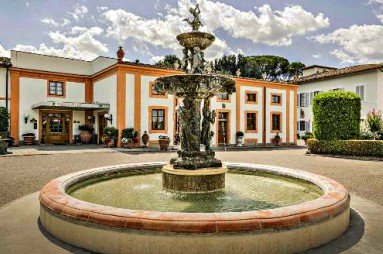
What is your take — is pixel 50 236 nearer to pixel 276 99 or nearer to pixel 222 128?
pixel 222 128

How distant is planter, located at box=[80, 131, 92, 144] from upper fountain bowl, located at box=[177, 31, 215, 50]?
21168mm

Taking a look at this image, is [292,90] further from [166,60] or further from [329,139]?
[166,60]

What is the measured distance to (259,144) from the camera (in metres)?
29.5

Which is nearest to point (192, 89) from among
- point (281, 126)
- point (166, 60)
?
point (281, 126)

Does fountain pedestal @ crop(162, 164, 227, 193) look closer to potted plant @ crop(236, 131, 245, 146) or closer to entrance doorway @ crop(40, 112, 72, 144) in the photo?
potted plant @ crop(236, 131, 245, 146)

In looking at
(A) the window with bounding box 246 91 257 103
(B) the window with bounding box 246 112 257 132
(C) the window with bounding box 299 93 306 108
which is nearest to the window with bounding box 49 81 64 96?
(A) the window with bounding box 246 91 257 103

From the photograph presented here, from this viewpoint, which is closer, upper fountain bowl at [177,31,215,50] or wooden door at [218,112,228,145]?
upper fountain bowl at [177,31,215,50]

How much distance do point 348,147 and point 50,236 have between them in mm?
18334

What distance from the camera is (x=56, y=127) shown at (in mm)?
26719

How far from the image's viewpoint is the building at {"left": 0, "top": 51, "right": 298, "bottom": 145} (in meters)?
23.5

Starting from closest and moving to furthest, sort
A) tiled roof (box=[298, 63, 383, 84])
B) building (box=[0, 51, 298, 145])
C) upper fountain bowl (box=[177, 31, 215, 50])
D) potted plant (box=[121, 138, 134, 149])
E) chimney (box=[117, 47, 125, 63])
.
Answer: upper fountain bowl (box=[177, 31, 215, 50]), potted plant (box=[121, 138, 134, 149]), chimney (box=[117, 47, 125, 63]), building (box=[0, 51, 298, 145]), tiled roof (box=[298, 63, 383, 84])

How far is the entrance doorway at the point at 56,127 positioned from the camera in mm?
26219

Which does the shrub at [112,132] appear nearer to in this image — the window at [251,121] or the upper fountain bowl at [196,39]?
the window at [251,121]

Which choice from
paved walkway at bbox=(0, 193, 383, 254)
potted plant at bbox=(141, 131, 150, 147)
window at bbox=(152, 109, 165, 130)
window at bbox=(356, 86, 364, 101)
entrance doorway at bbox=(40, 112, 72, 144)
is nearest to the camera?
paved walkway at bbox=(0, 193, 383, 254)
